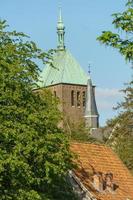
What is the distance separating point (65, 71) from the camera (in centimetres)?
14838

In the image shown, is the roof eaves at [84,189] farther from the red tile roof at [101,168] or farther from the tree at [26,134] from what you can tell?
the tree at [26,134]

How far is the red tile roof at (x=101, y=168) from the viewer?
34.6 m

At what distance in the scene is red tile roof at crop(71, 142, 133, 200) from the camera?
34.6 meters

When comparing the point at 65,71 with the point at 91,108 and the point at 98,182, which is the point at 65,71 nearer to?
the point at 91,108

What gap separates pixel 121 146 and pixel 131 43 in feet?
154

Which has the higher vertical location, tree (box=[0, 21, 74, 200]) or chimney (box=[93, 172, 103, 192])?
tree (box=[0, 21, 74, 200])

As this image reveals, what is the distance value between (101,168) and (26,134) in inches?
531

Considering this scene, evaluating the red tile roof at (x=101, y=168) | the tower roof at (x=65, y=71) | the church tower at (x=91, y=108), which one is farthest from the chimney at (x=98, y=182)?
the tower roof at (x=65, y=71)

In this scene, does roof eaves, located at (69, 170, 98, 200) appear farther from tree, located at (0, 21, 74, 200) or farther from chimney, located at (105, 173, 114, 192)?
tree, located at (0, 21, 74, 200)

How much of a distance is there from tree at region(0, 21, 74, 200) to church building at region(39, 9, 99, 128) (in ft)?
387

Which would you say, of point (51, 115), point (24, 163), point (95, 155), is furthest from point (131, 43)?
point (95, 155)

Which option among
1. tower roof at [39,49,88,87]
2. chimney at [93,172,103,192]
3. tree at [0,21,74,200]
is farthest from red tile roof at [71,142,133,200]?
tower roof at [39,49,88,87]

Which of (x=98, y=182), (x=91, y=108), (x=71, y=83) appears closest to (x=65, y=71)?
(x=71, y=83)

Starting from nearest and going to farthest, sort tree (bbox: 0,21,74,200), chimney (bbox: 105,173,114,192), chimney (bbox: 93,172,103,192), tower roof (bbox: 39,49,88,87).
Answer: tree (bbox: 0,21,74,200), chimney (bbox: 93,172,103,192), chimney (bbox: 105,173,114,192), tower roof (bbox: 39,49,88,87)
